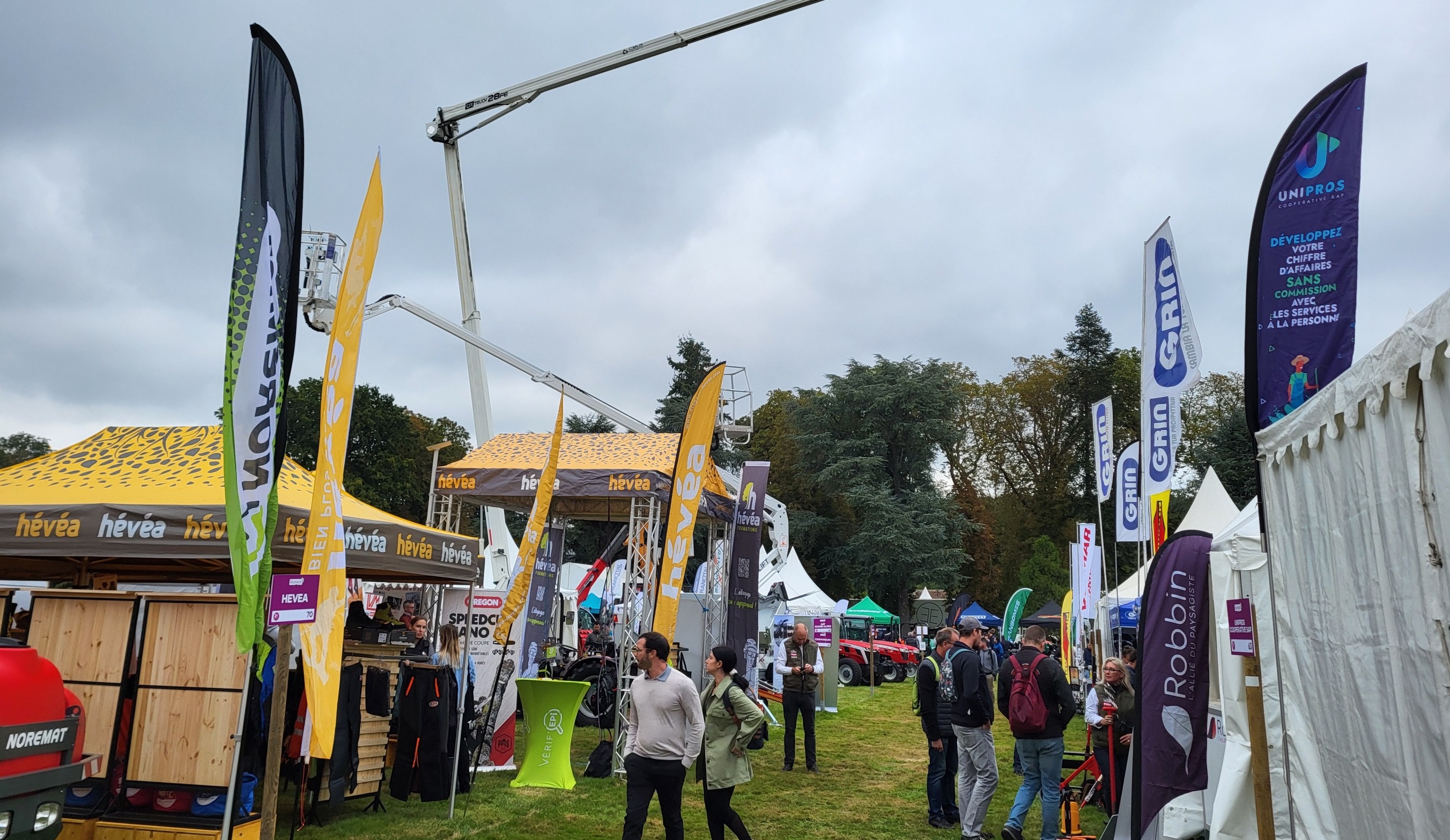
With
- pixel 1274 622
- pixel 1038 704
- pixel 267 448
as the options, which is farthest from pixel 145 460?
pixel 1274 622

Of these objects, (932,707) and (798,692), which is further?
(798,692)

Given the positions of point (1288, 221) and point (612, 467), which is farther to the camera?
point (612, 467)

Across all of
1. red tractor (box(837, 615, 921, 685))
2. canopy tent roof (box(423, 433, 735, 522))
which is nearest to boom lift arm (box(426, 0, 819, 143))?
canopy tent roof (box(423, 433, 735, 522))

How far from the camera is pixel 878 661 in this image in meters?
26.2

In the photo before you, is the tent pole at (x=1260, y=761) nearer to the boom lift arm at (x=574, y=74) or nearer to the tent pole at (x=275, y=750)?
the tent pole at (x=275, y=750)

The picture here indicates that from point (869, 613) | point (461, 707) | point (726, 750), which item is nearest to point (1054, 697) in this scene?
point (726, 750)

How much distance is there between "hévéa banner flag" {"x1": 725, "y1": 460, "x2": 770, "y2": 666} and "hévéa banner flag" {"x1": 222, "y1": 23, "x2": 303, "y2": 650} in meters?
8.78

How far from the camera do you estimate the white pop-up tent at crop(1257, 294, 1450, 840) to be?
2338 mm

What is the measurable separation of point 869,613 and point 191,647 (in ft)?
88.1

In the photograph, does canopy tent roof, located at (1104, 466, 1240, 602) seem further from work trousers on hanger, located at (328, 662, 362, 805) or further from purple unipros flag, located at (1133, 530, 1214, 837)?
work trousers on hanger, located at (328, 662, 362, 805)

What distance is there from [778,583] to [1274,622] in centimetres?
2389

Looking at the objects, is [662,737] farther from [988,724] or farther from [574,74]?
[574,74]

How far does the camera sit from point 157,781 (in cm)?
544

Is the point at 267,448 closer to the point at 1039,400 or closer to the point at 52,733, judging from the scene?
the point at 52,733
